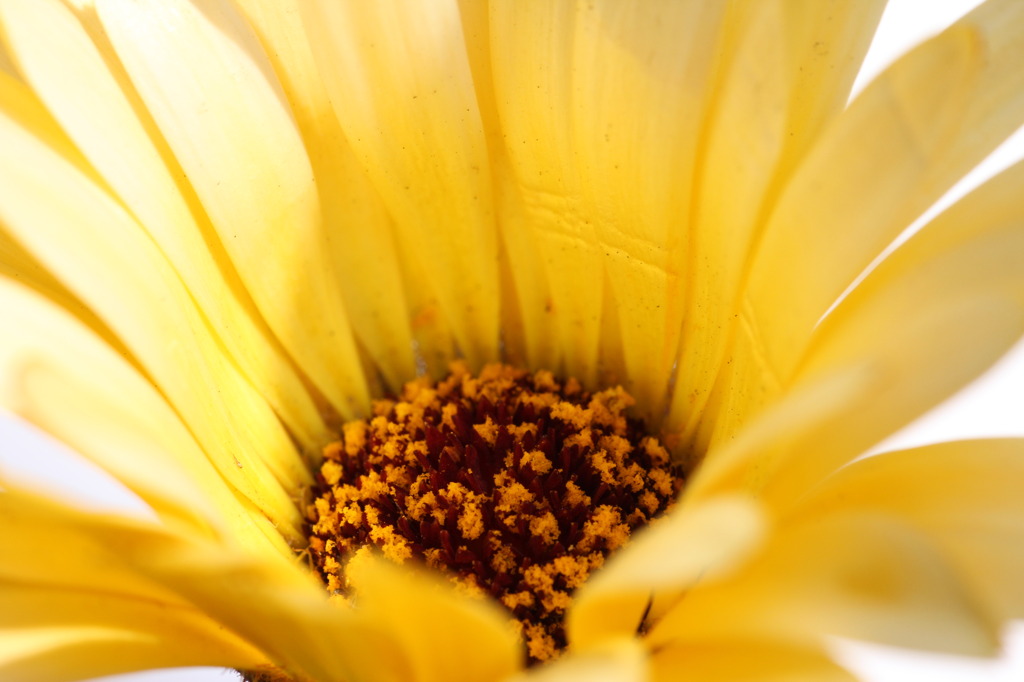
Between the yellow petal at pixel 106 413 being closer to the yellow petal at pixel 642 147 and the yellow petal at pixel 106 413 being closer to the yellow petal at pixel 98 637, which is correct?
the yellow petal at pixel 98 637

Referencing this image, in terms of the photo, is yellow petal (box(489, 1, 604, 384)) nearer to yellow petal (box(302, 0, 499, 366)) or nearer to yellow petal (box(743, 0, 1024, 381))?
yellow petal (box(302, 0, 499, 366))

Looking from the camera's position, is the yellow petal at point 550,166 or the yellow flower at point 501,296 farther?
the yellow petal at point 550,166

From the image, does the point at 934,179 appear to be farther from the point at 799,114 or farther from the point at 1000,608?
the point at 1000,608

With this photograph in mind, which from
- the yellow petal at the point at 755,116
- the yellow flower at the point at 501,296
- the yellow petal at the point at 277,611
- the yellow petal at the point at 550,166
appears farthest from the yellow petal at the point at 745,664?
the yellow petal at the point at 550,166

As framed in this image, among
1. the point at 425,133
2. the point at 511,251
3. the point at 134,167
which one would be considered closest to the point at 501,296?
the point at 511,251

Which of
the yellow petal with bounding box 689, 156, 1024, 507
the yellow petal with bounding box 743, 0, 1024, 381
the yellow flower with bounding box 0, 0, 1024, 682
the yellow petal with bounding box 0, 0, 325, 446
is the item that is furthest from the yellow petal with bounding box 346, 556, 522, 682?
the yellow petal with bounding box 0, 0, 325, 446

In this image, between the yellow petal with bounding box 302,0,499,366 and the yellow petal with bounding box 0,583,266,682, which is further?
the yellow petal with bounding box 302,0,499,366

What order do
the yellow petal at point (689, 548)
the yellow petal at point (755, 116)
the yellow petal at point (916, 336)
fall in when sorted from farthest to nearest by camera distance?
the yellow petal at point (755, 116)
the yellow petal at point (916, 336)
the yellow petal at point (689, 548)
